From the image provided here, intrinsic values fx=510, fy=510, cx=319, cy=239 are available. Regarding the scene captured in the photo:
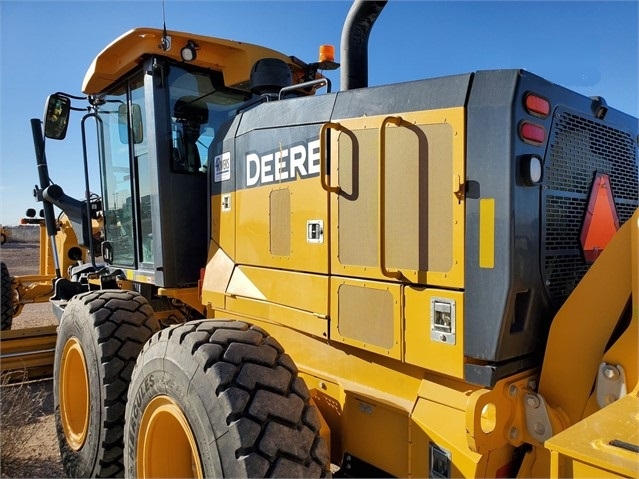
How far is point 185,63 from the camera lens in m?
3.62

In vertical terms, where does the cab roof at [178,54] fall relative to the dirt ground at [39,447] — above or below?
above

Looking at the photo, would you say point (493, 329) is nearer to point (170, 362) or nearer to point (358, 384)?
point (358, 384)

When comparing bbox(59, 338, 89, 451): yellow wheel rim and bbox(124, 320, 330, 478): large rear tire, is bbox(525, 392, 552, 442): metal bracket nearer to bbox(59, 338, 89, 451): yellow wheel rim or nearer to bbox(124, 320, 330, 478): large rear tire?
bbox(124, 320, 330, 478): large rear tire

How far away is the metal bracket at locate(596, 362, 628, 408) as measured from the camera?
1.71 m

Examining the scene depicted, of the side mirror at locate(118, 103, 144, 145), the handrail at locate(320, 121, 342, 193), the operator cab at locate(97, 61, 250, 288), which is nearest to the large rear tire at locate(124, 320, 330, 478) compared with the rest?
the handrail at locate(320, 121, 342, 193)

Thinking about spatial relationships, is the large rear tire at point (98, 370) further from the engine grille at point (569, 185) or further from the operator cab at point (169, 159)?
the engine grille at point (569, 185)

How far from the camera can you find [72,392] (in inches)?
154

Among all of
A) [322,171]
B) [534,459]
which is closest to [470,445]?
[534,459]

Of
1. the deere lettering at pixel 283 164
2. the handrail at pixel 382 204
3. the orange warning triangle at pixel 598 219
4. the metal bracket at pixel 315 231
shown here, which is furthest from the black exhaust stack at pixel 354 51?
the orange warning triangle at pixel 598 219

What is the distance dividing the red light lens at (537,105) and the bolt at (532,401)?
1.04 meters

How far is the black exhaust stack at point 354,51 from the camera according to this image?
2580 mm

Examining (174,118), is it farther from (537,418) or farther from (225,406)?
(537,418)

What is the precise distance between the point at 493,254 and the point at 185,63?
2.74m

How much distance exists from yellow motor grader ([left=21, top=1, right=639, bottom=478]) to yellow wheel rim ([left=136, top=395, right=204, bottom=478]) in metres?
0.01
